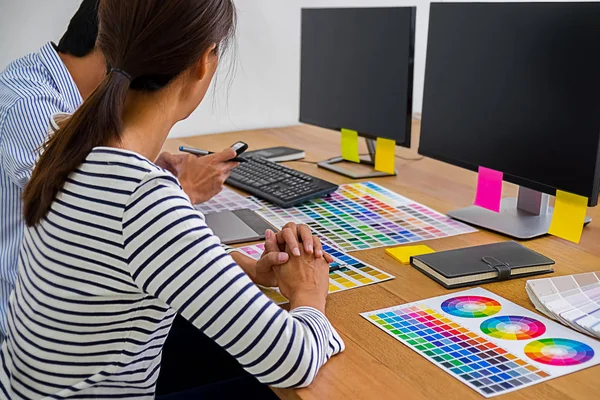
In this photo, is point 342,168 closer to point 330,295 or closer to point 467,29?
point 467,29

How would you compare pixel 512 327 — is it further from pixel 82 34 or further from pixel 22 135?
pixel 82 34

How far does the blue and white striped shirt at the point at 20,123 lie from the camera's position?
1412mm

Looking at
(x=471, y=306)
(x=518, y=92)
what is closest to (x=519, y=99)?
(x=518, y=92)

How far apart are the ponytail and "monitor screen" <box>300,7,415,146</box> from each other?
967 millimetres

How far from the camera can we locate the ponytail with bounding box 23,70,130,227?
3.07ft

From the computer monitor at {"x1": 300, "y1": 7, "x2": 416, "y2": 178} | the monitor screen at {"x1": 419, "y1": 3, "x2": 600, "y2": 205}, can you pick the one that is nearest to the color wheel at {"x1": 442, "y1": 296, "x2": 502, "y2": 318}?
the monitor screen at {"x1": 419, "y1": 3, "x2": 600, "y2": 205}

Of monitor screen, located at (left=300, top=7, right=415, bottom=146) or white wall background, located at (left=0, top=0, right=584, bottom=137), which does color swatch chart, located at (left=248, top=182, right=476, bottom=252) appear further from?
white wall background, located at (left=0, top=0, right=584, bottom=137)

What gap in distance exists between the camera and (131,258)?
87 cm

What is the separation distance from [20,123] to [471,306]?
960 millimetres

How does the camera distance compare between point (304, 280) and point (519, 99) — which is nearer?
point (304, 280)

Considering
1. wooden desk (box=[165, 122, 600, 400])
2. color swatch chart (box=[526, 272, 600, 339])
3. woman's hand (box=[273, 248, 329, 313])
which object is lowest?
wooden desk (box=[165, 122, 600, 400])

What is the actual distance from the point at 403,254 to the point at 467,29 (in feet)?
1.74

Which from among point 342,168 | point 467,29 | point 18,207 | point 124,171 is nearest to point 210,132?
point 342,168

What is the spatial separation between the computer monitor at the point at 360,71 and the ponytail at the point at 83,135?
0.97 metres
